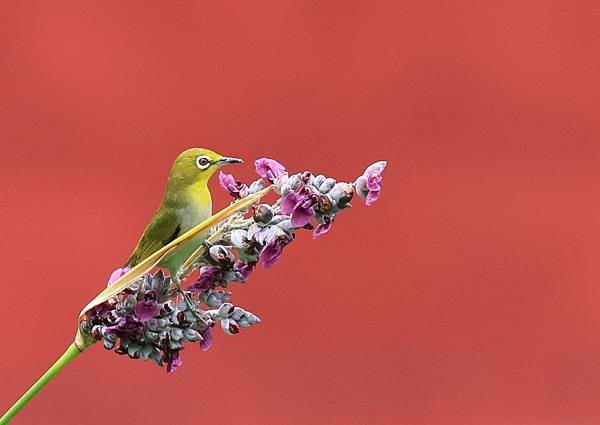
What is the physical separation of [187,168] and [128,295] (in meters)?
0.13

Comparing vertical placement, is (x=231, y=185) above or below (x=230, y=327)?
above

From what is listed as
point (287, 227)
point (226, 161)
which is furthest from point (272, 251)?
point (226, 161)

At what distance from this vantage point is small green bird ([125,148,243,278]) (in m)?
0.56

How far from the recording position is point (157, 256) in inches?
17.1

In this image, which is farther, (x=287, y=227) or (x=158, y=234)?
(x=158, y=234)

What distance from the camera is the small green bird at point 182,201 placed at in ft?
1.85

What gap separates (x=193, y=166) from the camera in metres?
0.57

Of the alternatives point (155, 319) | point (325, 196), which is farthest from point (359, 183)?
point (155, 319)

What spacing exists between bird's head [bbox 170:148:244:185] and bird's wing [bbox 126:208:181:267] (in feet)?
0.08

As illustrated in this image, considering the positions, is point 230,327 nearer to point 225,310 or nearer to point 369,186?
point 225,310

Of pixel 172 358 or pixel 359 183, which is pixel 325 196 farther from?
pixel 172 358

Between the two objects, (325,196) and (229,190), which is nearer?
(325,196)

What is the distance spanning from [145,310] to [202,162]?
142 mm

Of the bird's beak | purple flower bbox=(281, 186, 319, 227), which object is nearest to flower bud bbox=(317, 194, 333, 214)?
purple flower bbox=(281, 186, 319, 227)
